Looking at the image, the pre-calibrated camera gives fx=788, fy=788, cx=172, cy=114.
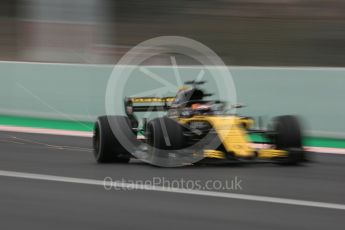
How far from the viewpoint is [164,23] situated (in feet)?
74.2

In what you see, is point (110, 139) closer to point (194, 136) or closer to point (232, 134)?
point (194, 136)

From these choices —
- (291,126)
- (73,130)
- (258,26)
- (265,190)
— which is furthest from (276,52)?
(265,190)

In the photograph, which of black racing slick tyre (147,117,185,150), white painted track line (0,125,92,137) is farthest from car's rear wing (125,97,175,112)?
white painted track line (0,125,92,137)

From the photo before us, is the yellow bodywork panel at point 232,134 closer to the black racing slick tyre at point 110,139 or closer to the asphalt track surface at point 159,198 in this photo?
the asphalt track surface at point 159,198

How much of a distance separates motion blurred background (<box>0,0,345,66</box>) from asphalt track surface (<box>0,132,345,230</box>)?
5.14 meters

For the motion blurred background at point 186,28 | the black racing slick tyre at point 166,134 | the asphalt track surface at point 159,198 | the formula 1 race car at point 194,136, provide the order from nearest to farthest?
the asphalt track surface at point 159,198 → the black racing slick tyre at point 166,134 → the formula 1 race car at point 194,136 → the motion blurred background at point 186,28

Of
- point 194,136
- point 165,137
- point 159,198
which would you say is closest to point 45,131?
point 194,136

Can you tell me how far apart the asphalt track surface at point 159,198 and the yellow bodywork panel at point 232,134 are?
25cm

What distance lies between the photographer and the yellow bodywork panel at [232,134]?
9.17 metres

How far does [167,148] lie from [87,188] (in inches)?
53.3

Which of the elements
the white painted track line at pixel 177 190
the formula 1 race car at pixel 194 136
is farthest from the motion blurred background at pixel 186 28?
the white painted track line at pixel 177 190

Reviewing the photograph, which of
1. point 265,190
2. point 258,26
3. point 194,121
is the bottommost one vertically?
point 265,190

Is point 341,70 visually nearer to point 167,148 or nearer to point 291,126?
point 291,126

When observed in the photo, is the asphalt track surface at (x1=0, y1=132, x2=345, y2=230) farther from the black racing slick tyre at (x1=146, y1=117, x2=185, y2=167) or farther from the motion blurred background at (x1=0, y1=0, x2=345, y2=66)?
the motion blurred background at (x1=0, y1=0, x2=345, y2=66)
